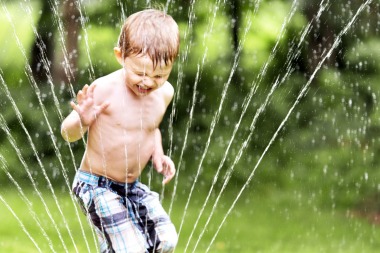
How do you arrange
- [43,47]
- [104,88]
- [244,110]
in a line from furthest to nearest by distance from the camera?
[43,47] → [244,110] → [104,88]

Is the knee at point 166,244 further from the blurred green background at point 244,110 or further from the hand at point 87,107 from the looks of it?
the blurred green background at point 244,110

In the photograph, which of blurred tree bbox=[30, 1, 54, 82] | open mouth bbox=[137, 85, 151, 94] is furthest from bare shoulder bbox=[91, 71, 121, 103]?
blurred tree bbox=[30, 1, 54, 82]

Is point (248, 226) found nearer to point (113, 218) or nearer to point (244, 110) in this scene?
point (244, 110)

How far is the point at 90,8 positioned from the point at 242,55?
150 cm

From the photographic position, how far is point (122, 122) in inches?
129

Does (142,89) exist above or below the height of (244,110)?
above

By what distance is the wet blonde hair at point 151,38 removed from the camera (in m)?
3.13

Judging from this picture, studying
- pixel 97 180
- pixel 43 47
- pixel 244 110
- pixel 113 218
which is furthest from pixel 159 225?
pixel 43 47

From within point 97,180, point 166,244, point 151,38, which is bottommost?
point 166,244

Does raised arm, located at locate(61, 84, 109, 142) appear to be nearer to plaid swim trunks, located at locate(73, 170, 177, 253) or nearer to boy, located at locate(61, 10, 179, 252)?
boy, located at locate(61, 10, 179, 252)

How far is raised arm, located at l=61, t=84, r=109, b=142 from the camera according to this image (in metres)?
3.09

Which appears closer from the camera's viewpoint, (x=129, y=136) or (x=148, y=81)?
(x=148, y=81)

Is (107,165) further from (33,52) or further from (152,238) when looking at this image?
(33,52)

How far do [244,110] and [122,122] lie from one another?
4552 mm
